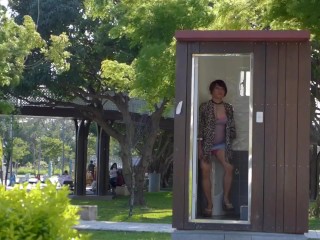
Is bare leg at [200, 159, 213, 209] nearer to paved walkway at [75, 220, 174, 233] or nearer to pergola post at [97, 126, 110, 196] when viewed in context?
paved walkway at [75, 220, 174, 233]

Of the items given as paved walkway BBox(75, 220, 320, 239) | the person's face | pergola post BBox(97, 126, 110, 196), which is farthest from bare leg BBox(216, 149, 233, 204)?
pergola post BBox(97, 126, 110, 196)

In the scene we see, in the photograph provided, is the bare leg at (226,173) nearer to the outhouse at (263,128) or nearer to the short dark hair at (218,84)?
the outhouse at (263,128)

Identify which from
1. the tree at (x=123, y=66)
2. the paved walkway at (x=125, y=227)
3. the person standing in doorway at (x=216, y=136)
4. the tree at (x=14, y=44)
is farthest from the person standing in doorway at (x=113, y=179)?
the person standing in doorway at (x=216, y=136)

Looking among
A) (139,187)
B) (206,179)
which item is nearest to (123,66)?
(139,187)

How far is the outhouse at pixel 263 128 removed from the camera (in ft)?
35.3

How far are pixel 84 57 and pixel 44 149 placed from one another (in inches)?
2111

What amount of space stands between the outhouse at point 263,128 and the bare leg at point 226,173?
0.55 metres

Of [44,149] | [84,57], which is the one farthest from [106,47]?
[44,149]

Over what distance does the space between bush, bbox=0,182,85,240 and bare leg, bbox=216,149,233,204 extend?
6.28 metres

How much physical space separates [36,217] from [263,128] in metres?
6.08

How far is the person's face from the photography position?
11664mm

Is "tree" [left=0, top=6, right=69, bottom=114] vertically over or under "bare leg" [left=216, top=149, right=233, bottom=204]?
over

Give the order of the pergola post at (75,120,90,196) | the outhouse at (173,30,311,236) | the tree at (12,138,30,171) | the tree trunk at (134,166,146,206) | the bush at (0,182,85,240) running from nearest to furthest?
the bush at (0,182,85,240), the outhouse at (173,30,311,236), the tree trunk at (134,166,146,206), the pergola post at (75,120,90,196), the tree at (12,138,30,171)

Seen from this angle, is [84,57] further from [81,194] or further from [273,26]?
[273,26]
